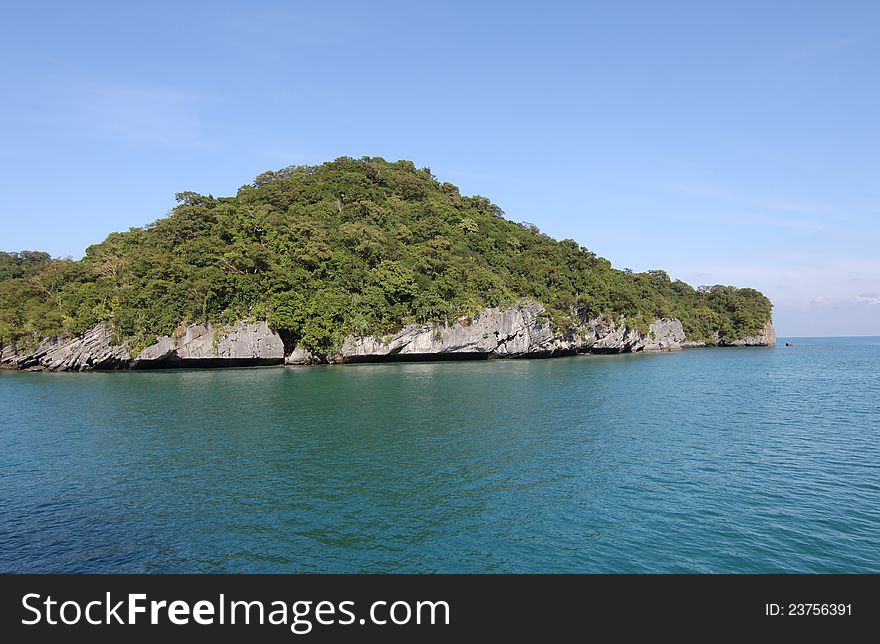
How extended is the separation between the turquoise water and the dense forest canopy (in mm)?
25750

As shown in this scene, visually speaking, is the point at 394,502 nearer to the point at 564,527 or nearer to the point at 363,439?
the point at 564,527

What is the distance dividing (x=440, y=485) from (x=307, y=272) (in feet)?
162

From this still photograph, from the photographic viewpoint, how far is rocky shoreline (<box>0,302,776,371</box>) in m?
54.1

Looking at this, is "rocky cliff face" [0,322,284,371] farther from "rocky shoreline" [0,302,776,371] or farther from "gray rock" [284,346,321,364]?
"gray rock" [284,346,321,364]

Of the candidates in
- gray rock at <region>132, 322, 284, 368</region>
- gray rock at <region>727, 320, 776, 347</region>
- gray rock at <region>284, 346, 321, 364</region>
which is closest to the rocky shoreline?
gray rock at <region>132, 322, 284, 368</region>

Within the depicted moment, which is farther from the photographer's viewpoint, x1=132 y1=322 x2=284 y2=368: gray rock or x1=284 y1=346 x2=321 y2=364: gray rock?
x1=284 y1=346 x2=321 y2=364: gray rock

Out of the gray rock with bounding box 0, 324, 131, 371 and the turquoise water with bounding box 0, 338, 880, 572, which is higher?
the gray rock with bounding box 0, 324, 131, 371

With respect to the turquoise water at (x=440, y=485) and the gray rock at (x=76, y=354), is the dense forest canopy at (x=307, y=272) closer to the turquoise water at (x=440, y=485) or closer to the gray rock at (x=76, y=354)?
the gray rock at (x=76, y=354)

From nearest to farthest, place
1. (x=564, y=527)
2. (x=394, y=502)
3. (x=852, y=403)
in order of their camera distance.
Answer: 1. (x=564, y=527)
2. (x=394, y=502)
3. (x=852, y=403)

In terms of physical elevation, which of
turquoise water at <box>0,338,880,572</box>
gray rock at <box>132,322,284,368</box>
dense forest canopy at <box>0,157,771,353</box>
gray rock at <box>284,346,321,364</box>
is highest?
dense forest canopy at <box>0,157,771,353</box>
